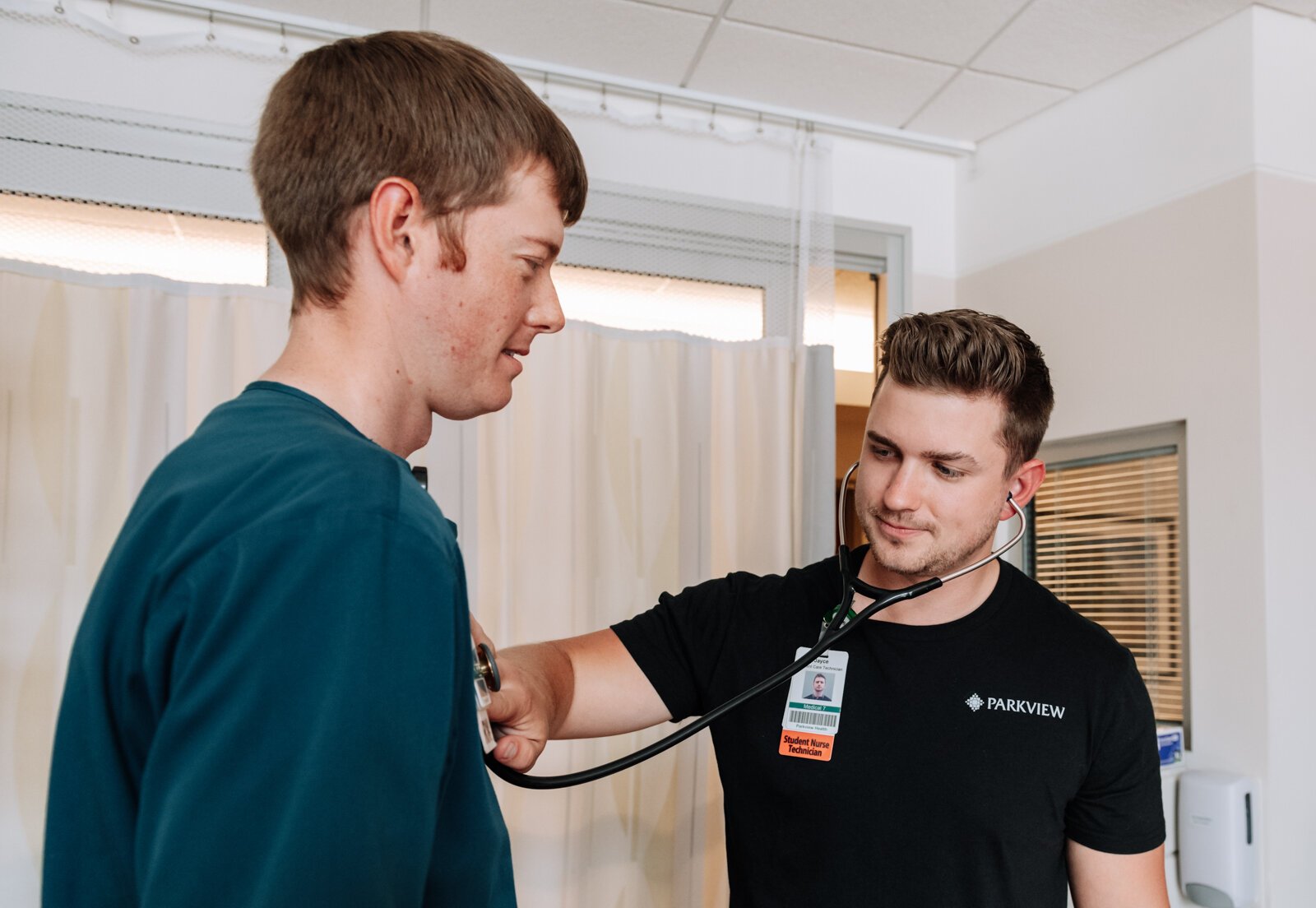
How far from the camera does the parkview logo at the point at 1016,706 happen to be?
131 centimetres

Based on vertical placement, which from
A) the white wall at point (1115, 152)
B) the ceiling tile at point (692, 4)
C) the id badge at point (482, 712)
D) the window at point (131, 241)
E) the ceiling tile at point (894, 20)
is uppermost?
the ceiling tile at point (894, 20)

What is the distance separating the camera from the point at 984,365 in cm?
137

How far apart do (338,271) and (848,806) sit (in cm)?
93

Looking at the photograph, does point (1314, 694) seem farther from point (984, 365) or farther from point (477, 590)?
point (477, 590)

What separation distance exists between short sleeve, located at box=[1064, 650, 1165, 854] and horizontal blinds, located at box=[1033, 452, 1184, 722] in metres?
1.04

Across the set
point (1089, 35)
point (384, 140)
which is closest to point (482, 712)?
point (384, 140)

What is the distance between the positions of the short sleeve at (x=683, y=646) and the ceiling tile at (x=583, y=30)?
127 centimetres

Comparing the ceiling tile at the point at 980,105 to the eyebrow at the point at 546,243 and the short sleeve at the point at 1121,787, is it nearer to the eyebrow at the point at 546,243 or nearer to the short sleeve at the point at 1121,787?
the short sleeve at the point at 1121,787

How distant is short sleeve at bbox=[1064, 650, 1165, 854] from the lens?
4.23 feet

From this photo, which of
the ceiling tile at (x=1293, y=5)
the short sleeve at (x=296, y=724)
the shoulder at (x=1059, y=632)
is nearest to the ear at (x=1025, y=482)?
the shoulder at (x=1059, y=632)

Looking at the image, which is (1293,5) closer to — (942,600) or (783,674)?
(942,600)

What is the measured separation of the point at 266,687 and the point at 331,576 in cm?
6

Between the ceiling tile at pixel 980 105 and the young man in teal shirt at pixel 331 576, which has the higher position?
the ceiling tile at pixel 980 105

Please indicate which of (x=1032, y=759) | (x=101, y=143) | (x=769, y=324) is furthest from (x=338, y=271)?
(x=769, y=324)
